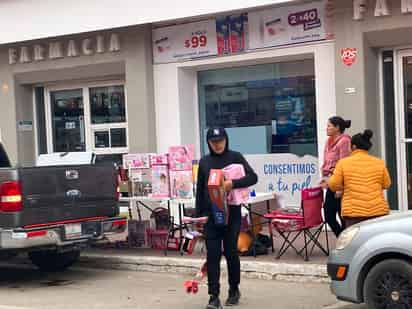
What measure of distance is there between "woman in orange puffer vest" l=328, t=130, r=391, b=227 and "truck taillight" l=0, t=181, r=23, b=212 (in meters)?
3.61

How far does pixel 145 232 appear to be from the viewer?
10.9 meters

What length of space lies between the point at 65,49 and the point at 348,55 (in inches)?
224

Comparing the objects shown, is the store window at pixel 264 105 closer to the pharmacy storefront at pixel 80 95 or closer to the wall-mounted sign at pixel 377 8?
the pharmacy storefront at pixel 80 95

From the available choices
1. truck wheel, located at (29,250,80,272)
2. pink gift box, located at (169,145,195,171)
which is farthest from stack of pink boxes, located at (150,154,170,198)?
truck wheel, located at (29,250,80,272)

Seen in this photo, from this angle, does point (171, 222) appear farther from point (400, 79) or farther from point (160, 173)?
point (400, 79)

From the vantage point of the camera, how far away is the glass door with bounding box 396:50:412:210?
11094mm

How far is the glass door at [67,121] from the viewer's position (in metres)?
14.7

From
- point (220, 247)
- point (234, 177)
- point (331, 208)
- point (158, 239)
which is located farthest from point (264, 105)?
point (220, 247)

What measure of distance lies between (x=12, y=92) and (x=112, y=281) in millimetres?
6729

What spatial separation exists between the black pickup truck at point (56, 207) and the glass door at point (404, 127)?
173 inches

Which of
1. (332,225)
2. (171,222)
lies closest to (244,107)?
(171,222)

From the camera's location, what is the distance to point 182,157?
1012 centimetres

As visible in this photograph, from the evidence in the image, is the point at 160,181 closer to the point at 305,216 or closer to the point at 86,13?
the point at 305,216

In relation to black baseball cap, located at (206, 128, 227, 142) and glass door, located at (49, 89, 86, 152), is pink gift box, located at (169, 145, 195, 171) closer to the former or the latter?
black baseball cap, located at (206, 128, 227, 142)
